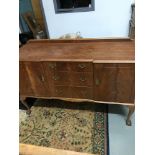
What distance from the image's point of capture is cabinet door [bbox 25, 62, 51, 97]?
1.52 metres

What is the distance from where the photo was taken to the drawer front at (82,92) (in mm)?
1530

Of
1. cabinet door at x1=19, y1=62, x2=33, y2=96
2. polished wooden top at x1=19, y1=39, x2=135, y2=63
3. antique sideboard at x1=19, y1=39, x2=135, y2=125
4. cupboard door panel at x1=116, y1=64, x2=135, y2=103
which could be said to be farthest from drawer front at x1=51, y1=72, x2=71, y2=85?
cupboard door panel at x1=116, y1=64, x2=135, y2=103

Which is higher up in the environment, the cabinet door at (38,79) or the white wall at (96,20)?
the white wall at (96,20)

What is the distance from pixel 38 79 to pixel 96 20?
1234 mm

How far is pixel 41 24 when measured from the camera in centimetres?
253

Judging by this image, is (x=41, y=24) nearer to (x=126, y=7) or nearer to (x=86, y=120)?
(x=126, y=7)

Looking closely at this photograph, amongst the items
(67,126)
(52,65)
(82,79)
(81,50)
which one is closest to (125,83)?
(82,79)

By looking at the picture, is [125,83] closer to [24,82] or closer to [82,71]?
[82,71]

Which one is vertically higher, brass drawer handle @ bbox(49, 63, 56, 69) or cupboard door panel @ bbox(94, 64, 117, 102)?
brass drawer handle @ bbox(49, 63, 56, 69)

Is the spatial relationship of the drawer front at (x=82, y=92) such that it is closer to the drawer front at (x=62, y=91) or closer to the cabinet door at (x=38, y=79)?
the drawer front at (x=62, y=91)

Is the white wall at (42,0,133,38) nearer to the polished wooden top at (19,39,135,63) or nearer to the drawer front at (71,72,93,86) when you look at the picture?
the polished wooden top at (19,39,135,63)

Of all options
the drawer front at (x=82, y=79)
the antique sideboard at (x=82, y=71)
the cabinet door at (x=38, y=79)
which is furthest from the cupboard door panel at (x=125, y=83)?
the cabinet door at (x=38, y=79)
